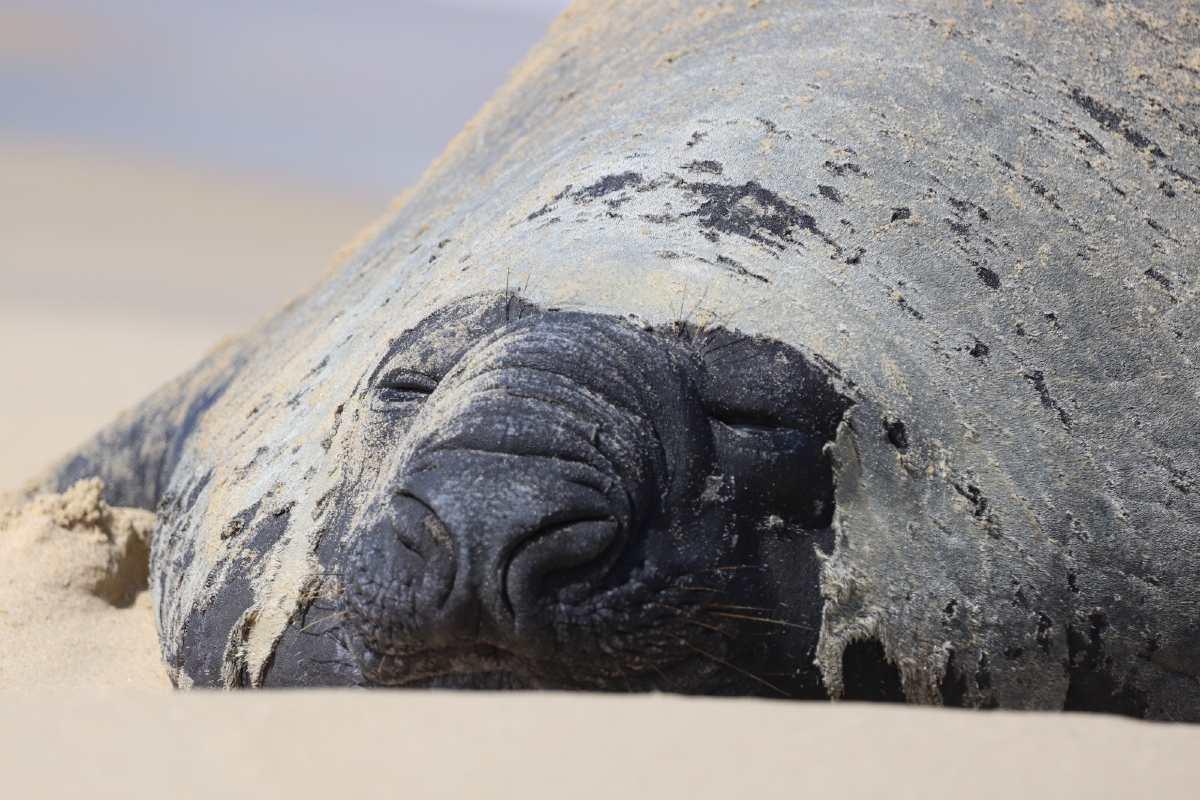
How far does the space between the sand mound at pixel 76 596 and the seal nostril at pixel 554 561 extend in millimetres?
1462

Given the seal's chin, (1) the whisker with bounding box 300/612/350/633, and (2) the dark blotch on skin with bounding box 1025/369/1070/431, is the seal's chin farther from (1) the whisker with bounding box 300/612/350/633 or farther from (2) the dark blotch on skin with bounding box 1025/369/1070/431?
(2) the dark blotch on skin with bounding box 1025/369/1070/431

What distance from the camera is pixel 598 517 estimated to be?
9.30ft

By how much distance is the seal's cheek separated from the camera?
3031mm

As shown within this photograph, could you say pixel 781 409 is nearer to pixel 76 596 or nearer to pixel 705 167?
pixel 705 167

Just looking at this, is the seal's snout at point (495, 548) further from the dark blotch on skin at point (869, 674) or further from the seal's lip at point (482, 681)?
the dark blotch on skin at point (869, 674)

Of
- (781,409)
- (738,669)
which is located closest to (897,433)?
(781,409)

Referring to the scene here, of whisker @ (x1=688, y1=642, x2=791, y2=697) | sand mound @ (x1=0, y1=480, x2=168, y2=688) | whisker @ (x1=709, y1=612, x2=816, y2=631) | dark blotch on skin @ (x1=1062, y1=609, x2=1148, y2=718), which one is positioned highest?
dark blotch on skin @ (x1=1062, y1=609, x2=1148, y2=718)

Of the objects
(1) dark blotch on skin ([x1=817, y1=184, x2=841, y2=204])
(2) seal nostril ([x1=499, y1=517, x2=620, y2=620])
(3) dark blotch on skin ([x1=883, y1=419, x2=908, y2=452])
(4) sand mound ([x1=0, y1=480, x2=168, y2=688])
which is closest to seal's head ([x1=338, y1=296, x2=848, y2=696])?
(2) seal nostril ([x1=499, y1=517, x2=620, y2=620])

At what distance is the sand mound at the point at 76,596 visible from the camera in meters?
4.12

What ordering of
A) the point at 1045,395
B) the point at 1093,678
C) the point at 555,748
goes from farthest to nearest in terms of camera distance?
the point at 1045,395 < the point at 1093,678 < the point at 555,748

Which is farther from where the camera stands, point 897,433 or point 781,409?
point 897,433

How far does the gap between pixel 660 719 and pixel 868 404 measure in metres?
1.32

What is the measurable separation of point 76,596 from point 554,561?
7.74 feet

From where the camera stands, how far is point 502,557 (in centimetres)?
277
